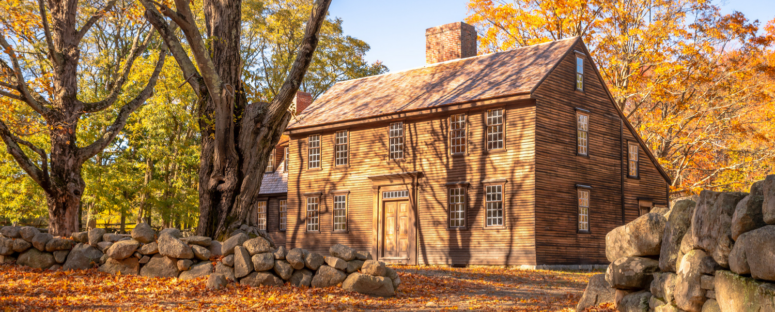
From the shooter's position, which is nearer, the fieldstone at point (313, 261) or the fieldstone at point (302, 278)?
the fieldstone at point (302, 278)

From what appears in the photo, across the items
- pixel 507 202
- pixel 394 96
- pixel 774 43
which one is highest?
pixel 774 43

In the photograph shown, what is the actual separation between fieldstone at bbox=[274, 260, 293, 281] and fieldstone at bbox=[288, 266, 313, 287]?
0.10 m

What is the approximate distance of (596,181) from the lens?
76.5 feet

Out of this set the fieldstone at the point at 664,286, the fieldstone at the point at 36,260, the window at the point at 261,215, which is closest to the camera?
the fieldstone at the point at 664,286

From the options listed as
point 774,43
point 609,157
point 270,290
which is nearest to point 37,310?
point 270,290

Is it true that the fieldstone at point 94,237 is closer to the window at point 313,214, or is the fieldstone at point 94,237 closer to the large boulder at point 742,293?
the large boulder at point 742,293

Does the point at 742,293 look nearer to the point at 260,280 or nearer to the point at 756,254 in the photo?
the point at 756,254

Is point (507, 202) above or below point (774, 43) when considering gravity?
below

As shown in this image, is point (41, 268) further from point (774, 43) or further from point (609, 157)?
point (774, 43)

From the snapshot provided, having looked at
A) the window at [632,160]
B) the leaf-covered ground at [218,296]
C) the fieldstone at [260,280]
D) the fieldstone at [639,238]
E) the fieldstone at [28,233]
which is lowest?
the leaf-covered ground at [218,296]

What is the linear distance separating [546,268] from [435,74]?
9.35m

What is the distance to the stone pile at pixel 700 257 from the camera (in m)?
5.81

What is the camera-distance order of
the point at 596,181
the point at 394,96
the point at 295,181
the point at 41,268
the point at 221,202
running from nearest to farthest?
the point at 41,268, the point at 221,202, the point at 596,181, the point at 394,96, the point at 295,181

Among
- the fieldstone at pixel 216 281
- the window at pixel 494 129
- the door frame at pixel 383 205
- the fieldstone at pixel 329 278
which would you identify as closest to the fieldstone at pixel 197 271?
the fieldstone at pixel 216 281
